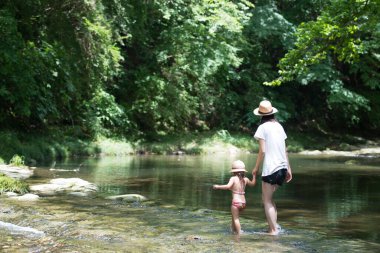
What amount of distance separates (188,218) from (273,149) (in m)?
1.95

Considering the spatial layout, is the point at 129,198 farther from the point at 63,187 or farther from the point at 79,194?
the point at 63,187

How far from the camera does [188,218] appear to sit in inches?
341

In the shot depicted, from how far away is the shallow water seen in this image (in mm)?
6664

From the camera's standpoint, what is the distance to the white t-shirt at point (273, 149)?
7.58 meters

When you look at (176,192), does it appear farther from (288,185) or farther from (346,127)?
(346,127)

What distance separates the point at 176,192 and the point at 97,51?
11.0 metres

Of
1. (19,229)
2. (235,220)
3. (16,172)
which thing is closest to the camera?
(19,229)

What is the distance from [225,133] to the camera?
29.9 metres

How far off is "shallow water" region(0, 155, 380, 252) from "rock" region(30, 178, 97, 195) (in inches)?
14.7

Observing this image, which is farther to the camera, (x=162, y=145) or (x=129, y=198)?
(x=162, y=145)

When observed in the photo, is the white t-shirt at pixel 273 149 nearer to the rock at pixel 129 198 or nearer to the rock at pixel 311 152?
the rock at pixel 129 198

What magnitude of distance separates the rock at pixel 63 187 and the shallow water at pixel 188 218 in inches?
14.7

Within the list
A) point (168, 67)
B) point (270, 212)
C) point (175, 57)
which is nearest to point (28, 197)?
point (270, 212)

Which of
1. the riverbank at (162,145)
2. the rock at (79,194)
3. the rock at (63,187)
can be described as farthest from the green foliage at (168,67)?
the rock at (79,194)
